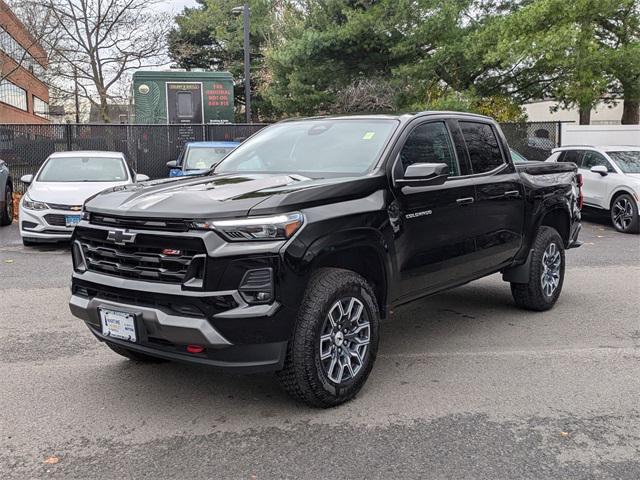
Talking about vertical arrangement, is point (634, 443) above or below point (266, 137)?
below

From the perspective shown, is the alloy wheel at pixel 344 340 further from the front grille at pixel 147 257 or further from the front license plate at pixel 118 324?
the front license plate at pixel 118 324

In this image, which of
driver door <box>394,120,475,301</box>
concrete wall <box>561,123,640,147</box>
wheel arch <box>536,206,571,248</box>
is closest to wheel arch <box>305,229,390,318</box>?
driver door <box>394,120,475,301</box>

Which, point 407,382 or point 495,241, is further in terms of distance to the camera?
point 495,241

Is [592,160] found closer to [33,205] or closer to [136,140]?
[33,205]

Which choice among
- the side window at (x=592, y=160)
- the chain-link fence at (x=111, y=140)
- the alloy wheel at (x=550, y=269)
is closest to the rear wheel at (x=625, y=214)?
the side window at (x=592, y=160)

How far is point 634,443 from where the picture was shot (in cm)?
362

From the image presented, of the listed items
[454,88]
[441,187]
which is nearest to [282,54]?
[454,88]

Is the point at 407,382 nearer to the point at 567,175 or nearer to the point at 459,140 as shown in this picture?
the point at 459,140

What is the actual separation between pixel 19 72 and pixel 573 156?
4075 cm

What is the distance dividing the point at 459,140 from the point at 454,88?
17.3 m

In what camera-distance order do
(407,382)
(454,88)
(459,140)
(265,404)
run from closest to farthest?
(265,404)
(407,382)
(459,140)
(454,88)

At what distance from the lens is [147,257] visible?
3803mm

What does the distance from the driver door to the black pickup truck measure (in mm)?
14

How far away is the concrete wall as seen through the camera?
62.4 feet
